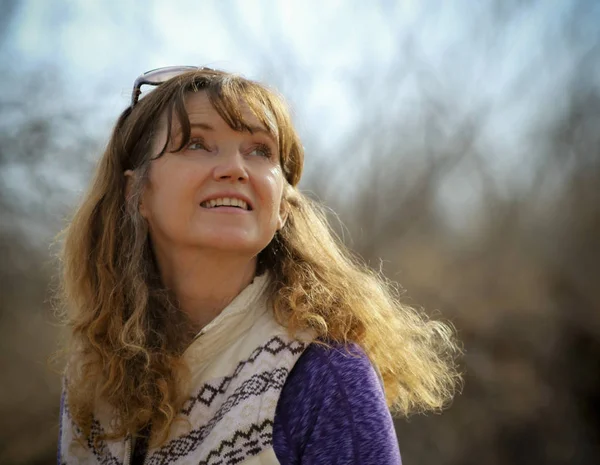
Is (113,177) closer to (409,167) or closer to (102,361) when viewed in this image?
(102,361)

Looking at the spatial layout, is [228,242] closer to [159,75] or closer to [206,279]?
[206,279]

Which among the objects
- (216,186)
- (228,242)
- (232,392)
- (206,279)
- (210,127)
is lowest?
(232,392)

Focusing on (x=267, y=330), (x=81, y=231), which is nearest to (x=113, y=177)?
(x=81, y=231)

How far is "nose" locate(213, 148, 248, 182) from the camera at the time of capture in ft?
6.24

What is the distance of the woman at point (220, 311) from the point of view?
1694 mm

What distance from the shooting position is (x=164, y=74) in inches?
84.7

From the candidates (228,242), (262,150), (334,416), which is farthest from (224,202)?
(334,416)

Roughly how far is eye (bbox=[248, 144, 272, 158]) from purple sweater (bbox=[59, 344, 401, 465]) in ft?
1.99

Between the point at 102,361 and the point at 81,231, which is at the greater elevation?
the point at 81,231

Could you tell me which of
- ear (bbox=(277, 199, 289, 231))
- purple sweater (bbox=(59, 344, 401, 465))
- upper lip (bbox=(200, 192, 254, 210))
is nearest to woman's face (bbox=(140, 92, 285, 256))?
upper lip (bbox=(200, 192, 254, 210))

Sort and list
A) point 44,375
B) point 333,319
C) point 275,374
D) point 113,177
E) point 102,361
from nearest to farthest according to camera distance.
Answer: point 275,374 → point 333,319 → point 102,361 → point 113,177 → point 44,375

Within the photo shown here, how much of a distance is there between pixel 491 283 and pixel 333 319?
287 centimetres

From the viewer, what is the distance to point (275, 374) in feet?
5.70

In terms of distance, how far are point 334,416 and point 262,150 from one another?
2.61ft
